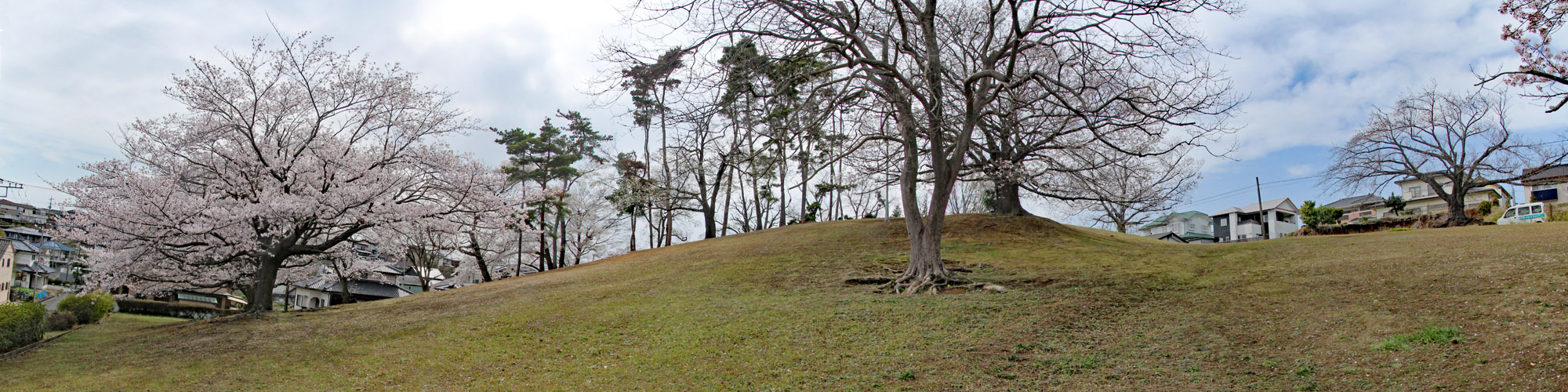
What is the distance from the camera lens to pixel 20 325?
13898mm

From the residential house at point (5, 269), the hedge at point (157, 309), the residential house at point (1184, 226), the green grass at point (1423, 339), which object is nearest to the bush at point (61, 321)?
the hedge at point (157, 309)

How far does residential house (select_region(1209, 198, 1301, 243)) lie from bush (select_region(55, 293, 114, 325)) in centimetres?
6091

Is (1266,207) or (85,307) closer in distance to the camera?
(85,307)

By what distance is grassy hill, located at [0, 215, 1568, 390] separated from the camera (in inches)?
316

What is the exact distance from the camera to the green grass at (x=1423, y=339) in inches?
311

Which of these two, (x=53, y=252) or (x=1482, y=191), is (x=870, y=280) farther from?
(x=53, y=252)

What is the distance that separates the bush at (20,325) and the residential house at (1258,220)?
199 feet

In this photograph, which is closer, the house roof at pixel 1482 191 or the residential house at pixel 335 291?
the house roof at pixel 1482 191

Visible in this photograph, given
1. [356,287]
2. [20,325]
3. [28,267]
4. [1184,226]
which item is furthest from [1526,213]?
[28,267]

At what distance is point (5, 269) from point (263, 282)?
116 ft

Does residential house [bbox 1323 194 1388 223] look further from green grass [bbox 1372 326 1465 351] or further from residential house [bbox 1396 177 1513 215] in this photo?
green grass [bbox 1372 326 1465 351]

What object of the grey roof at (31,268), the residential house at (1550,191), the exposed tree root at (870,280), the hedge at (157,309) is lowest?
the hedge at (157,309)

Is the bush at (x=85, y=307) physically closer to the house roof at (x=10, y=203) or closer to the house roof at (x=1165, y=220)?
the house roof at (x=1165, y=220)

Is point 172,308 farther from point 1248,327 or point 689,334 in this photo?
point 1248,327
